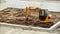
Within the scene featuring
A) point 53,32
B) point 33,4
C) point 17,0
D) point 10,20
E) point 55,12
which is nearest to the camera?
point 53,32

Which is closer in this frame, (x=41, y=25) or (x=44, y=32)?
(x=44, y=32)

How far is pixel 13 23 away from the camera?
3400 mm

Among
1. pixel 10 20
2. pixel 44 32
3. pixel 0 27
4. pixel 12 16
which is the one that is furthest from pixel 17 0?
pixel 44 32

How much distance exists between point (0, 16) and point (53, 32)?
1799 millimetres

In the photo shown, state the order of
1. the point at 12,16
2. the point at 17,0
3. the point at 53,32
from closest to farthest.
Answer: the point at 53,32, the point at 12,16, the point at 17,0

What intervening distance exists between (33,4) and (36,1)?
33 cm

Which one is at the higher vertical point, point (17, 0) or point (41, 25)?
point (17, 0)

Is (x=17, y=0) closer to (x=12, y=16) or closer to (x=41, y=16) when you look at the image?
(x=12, y=16)

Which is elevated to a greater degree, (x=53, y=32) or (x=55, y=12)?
(x=55, y=12)

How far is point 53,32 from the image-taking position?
9.58ft

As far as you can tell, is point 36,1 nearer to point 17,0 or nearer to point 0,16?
point 17,0

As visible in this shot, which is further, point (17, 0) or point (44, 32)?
point (17, 0)

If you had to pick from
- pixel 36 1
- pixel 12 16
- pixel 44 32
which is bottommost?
pixel 44 32

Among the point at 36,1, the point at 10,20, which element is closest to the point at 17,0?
the point at 36,1
